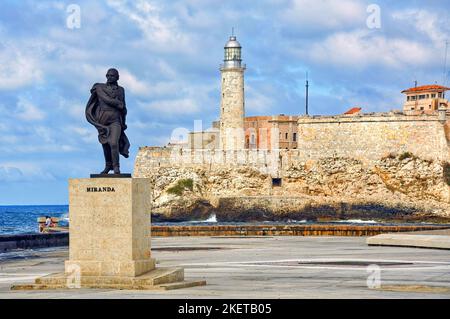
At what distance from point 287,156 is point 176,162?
10.1 metres

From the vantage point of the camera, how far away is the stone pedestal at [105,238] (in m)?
16.1

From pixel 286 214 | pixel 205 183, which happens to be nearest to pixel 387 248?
pixel 286 214

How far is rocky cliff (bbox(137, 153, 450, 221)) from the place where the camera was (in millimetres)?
85000

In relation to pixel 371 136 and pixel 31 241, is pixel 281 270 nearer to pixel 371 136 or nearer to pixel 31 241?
pixel 31 241

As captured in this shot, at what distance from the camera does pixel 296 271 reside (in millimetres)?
20156

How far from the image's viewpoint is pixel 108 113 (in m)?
17.2

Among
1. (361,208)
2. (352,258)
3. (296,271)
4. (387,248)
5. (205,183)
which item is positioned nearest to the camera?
(296,271)

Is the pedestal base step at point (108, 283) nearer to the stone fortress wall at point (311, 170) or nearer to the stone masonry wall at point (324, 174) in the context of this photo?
the stone masonry wall at point (324, 174)

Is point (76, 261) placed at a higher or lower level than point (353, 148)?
lower

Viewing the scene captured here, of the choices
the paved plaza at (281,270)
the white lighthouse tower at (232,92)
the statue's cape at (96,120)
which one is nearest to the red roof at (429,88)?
the white lighthouse tower at (232,92)

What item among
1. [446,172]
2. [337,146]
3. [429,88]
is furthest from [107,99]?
[429,88]

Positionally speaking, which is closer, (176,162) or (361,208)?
(361,208)
